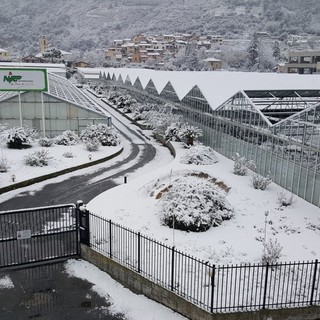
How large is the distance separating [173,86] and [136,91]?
1920 centimetres

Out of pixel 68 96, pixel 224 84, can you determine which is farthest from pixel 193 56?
pixel 224 84

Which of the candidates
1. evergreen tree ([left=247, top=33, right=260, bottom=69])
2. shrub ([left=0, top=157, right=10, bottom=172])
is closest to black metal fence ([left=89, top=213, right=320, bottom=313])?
shrub ([left=0, top=157, right=10, bottom=172])

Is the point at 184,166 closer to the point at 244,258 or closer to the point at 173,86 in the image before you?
the point at 244,258

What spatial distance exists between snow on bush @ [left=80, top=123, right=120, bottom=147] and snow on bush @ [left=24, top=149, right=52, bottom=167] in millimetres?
7160

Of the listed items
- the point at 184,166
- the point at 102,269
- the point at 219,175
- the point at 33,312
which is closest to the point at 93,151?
the point at 184,166

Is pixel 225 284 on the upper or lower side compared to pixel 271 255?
lower

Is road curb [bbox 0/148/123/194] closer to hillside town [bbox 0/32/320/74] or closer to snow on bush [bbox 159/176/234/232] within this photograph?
snow on bush [bbox 159/176/234/232]

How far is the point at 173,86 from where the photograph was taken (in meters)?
44.0

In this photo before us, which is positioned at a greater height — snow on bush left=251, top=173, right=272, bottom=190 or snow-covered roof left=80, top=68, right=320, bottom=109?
snow-covered roof left=80, top=68, right=320, bottom=109

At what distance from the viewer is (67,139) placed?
110 ft

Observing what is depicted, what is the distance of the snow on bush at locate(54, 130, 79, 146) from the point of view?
1321 inches

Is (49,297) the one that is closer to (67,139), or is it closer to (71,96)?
(67,139)

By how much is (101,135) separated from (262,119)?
15.1 metres

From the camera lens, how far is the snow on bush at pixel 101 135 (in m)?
34.7
